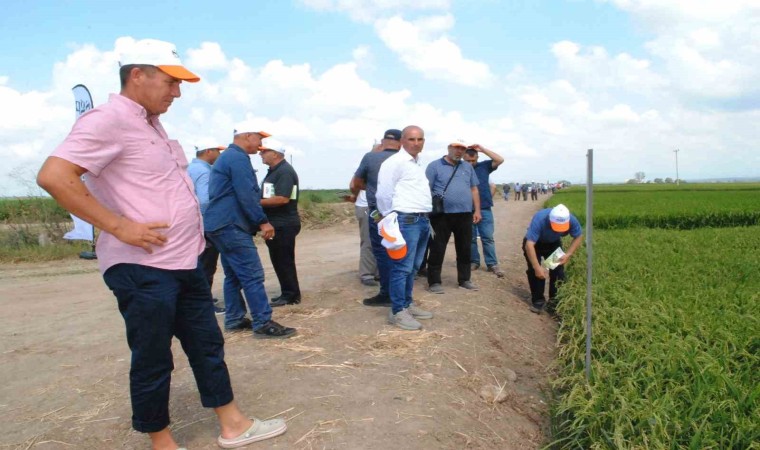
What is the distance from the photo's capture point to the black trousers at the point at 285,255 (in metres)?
5.46

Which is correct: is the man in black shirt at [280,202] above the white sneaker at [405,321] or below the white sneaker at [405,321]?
above

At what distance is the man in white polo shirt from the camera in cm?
475

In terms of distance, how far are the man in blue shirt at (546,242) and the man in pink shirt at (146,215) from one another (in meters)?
4.29

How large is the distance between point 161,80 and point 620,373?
3122mm

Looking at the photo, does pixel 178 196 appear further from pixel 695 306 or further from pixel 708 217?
pixel 708 217

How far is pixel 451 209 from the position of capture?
6.32 meters

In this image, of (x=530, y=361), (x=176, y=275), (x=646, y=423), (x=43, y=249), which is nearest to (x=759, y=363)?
(x=646, y=423)

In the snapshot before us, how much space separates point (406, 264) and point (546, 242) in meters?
2.36

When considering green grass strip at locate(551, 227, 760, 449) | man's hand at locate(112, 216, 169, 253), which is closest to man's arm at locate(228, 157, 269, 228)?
man's hand at locate(112, 216, 169, 253)

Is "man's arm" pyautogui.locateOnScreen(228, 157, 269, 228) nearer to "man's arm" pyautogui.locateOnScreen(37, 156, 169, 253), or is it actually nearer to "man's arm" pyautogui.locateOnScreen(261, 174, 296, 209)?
"man's arm" pyautogui.locateOnScreen(261, 174, 296, 209)

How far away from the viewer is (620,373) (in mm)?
3344

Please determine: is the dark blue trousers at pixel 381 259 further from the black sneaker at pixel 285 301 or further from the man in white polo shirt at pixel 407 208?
the black sneaker at pixel 285 301

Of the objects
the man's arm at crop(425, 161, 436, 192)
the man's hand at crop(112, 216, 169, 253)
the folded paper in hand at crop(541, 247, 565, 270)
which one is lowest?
the folded paper in hand at crop(541, 247, 565, 270)

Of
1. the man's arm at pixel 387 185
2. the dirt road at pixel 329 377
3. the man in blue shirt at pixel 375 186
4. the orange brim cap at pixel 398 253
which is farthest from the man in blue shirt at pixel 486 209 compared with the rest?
the orange brim cap at pixel 398 253
